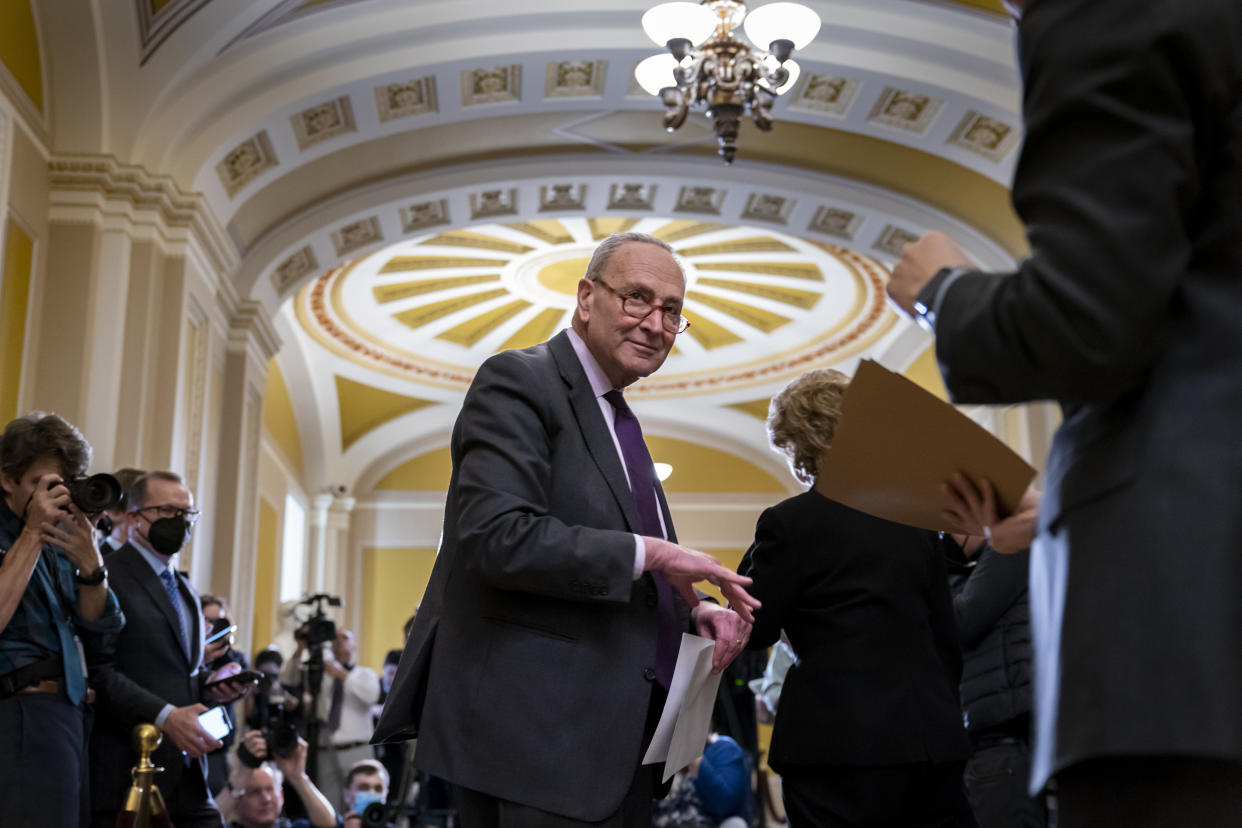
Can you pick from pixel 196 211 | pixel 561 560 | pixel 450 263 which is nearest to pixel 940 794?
pixel 561 560

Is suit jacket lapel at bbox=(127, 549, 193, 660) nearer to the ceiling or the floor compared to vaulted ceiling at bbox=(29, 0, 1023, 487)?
nearer to the floor

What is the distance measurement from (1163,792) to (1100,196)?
50cm

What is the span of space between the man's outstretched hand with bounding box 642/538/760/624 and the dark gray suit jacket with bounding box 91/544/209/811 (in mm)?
2006

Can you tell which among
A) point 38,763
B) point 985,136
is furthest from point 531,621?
point 985,136

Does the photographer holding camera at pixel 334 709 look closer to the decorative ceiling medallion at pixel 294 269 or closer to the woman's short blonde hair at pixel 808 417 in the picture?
the decorative ceiling medallion at pixel 294 269

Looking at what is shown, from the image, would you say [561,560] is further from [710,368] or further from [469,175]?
[710,368]

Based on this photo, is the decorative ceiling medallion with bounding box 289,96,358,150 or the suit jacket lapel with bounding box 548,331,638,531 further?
the decorative ceiling medallion with bounding box 289,96,358,150

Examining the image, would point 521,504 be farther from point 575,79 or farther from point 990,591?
point 575,79

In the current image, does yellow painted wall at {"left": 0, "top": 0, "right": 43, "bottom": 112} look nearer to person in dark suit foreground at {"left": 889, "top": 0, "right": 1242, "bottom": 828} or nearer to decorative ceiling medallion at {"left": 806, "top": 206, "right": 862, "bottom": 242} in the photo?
decorative ceiling medallion at {"left": 806, "top": 206, "right": 862, "bottom": 242}

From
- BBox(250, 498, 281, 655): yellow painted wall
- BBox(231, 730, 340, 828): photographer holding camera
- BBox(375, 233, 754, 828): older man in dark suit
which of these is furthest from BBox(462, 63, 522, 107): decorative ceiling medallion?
BBox(375, 233, 754, 828): older man in dark suit

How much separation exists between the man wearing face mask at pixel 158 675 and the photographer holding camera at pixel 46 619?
215mm

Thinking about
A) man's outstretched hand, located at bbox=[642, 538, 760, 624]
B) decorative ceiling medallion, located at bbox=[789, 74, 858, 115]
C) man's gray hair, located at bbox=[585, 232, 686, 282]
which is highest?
decorative ceiling medallion, located at bbox=[789, 74, 858, 115]

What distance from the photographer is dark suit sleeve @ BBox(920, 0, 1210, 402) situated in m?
1.06

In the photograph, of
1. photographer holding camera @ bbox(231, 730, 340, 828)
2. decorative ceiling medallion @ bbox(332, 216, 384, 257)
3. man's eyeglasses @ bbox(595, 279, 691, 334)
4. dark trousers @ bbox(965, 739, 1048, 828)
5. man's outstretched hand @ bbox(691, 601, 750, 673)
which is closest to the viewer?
man's outstretched hand @ bbox(691, 601, 750, 673)
